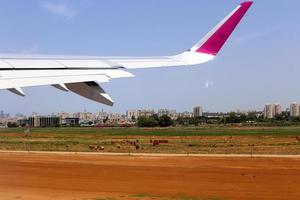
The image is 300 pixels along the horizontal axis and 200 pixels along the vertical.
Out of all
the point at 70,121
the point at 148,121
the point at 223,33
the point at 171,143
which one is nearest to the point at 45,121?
the point at 70,121

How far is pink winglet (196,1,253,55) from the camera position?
23.9 ft

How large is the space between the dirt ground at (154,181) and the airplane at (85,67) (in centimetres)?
922

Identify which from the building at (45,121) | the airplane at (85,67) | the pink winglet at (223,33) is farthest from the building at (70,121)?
the airplane at (85,67)

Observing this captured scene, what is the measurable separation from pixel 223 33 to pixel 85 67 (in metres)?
2.48

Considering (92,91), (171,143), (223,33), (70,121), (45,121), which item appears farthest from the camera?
(70,121)

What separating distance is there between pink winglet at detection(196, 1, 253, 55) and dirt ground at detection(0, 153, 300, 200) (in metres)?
8.89

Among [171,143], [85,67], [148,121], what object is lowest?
[171,143]

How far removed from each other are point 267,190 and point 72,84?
13.6 m

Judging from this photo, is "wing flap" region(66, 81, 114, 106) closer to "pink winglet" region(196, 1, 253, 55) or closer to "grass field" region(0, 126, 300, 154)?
"pink winglet" region(196, 1, 253, 55)

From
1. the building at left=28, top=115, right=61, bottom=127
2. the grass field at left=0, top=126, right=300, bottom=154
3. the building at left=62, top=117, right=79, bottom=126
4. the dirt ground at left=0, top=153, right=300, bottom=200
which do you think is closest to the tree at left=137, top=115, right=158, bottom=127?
the building at left=62, top=117, right=79, bottom=126

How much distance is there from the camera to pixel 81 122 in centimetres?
18888

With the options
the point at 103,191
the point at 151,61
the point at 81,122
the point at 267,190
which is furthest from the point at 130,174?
the point at 81,122

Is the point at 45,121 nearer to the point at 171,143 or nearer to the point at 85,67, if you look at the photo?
the point at 171,143

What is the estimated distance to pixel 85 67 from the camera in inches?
254
